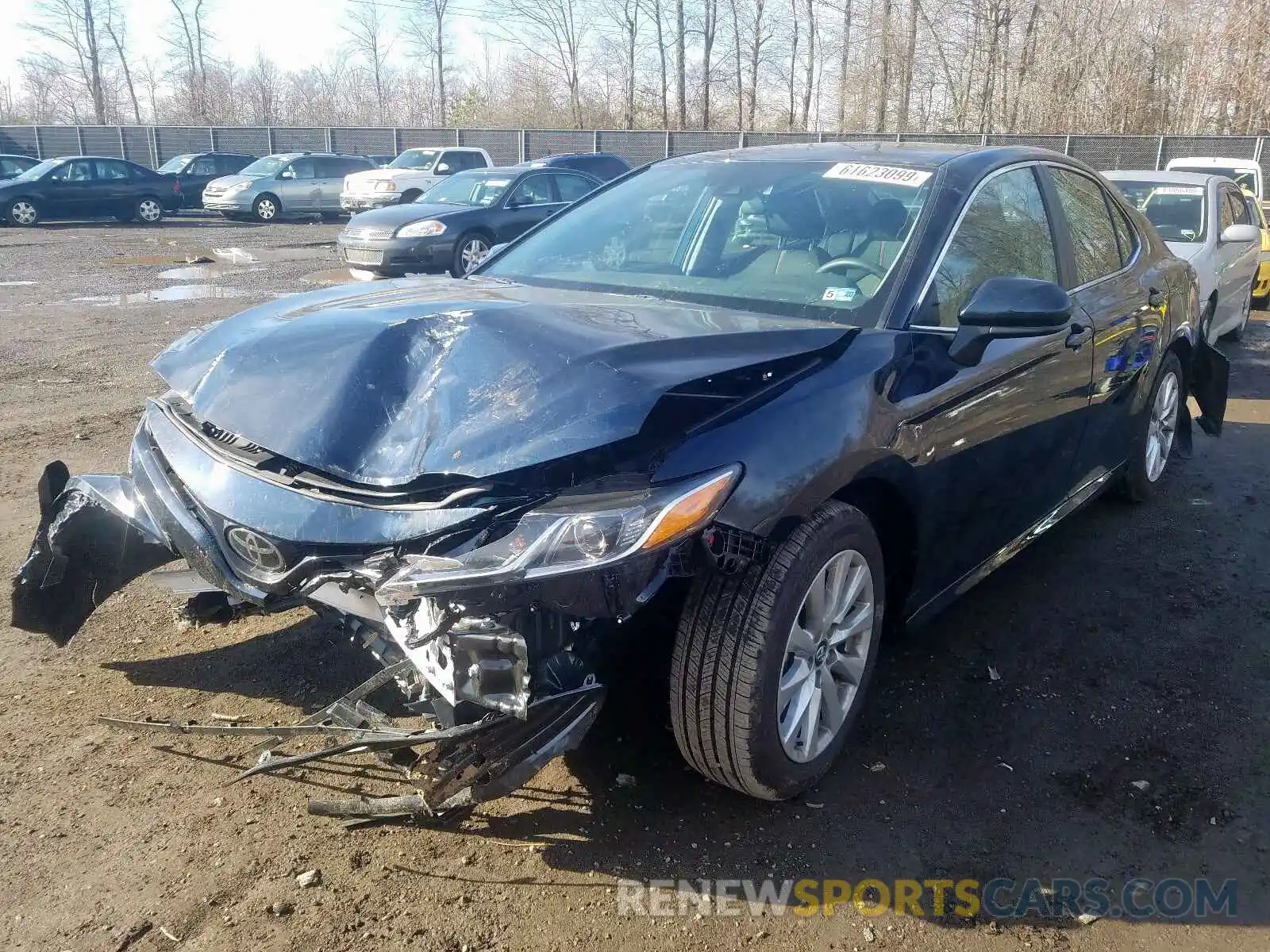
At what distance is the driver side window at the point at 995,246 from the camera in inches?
124

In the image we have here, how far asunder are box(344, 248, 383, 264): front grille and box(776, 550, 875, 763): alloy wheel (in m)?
10.2

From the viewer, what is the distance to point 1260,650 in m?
3.74

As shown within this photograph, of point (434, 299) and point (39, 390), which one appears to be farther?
point (39, 390)

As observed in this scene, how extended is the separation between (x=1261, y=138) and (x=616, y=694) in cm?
2905

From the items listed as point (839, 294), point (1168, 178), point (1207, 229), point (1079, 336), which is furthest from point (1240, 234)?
point (839, 294)

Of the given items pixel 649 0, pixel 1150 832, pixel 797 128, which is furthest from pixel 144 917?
pixel 649 0

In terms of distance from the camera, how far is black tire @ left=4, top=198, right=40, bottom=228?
21.2m

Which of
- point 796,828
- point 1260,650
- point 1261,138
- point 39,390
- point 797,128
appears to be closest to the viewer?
point 796,828

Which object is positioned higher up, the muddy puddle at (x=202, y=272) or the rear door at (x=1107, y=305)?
the rear door at (x=1107, y=305)

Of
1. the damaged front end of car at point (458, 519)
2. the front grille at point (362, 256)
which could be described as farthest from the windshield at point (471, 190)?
the damaged front end of car at point (458, 519)

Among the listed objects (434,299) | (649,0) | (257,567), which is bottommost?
(257,567)

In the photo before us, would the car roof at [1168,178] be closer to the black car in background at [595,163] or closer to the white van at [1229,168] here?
the white van at [1229,168]

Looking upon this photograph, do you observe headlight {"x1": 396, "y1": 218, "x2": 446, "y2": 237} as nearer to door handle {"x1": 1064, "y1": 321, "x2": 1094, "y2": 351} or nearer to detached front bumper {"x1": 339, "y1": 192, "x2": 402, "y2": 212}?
detached front bumper {"x1": 339, "y1": 192, "x2": 402, "y2": 212}

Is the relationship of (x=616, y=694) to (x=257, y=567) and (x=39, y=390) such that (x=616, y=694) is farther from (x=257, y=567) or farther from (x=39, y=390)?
(x=39, y=390)
